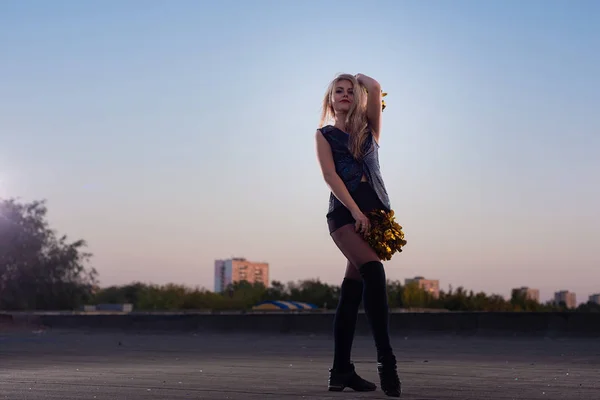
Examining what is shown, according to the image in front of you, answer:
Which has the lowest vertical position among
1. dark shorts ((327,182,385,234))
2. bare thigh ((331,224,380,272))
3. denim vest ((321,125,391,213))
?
bare thigh ((331,224,380,272))

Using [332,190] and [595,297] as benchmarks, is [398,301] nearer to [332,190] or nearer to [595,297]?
[595,297]

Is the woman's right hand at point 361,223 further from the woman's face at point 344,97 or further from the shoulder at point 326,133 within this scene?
the woman's face at point 344,97

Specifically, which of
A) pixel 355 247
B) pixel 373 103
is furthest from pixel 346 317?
pixel 373 103

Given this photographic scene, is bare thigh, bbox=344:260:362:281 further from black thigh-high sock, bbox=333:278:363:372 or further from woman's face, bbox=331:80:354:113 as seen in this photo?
woman's face, bbox=331:80:354:113

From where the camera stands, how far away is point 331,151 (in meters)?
5.57

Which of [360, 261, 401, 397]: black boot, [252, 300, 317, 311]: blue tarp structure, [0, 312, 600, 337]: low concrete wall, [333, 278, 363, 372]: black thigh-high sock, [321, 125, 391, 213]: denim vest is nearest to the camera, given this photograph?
[360, 261, 401, 397]: black boot

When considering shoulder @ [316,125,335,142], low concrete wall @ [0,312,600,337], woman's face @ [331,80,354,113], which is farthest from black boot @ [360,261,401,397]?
low concrete wall @ [0,312,600,337]

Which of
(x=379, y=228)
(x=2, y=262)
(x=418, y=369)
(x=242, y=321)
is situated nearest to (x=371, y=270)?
(x=379, y=228)

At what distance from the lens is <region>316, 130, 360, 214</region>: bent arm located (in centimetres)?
533

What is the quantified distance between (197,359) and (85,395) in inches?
192

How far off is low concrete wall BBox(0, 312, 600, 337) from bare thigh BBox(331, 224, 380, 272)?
1098 cm

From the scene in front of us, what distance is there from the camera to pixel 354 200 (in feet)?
17.9

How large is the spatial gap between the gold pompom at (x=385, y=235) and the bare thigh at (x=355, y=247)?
0.04m

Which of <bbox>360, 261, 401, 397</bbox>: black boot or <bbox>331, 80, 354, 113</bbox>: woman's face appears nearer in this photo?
<bbox>360, 261, 401, 397</bbox>: black boot
